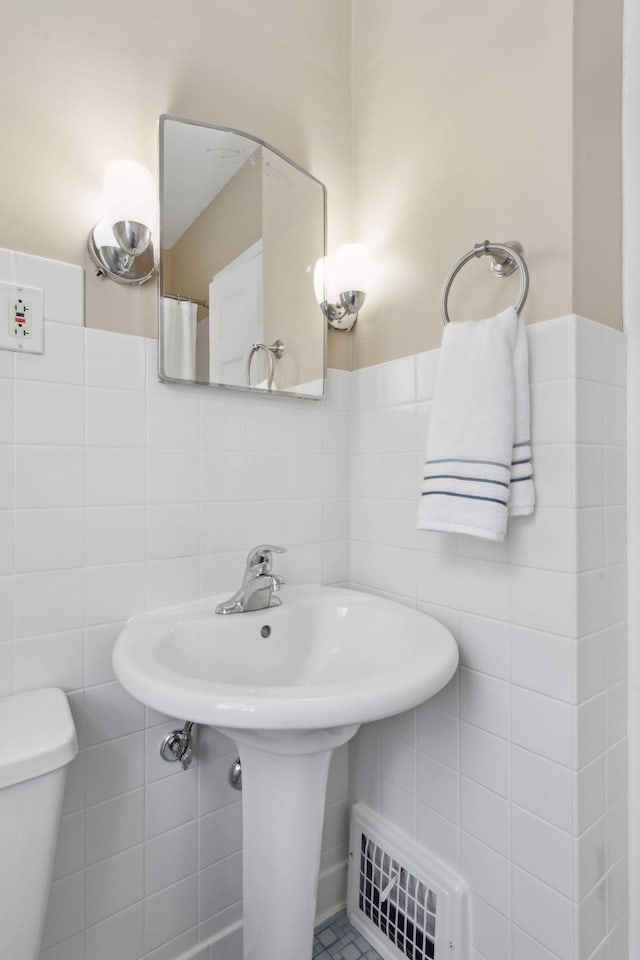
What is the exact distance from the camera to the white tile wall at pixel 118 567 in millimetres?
887

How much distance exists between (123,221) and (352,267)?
559mm

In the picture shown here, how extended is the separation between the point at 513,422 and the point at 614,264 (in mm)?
382

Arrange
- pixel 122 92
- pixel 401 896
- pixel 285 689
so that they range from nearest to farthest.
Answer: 1. pixel 285 689
2. pixel 122 92
3. pixel 401 896

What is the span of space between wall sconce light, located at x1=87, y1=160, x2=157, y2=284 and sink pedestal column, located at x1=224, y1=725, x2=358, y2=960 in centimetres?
89

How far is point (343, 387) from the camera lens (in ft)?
4.37

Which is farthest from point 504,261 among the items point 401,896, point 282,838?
point 401,896

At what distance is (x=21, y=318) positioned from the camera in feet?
2.84

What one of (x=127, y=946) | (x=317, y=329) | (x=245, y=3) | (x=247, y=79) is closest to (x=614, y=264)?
(x=317, y=329)

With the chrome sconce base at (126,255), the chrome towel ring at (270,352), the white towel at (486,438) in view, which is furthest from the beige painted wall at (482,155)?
the chrome sconce base at (126,255)

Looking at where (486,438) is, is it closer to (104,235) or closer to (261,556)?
(261,556)

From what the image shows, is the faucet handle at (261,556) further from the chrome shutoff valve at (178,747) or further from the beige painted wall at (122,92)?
the beige painted wall at (122,92)

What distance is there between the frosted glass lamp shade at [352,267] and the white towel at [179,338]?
407mm

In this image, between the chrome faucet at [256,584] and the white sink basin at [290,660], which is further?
the chrome faucet at [256,584]

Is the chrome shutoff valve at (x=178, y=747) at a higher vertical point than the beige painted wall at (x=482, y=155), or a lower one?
lower
